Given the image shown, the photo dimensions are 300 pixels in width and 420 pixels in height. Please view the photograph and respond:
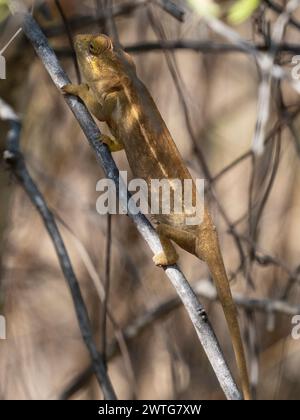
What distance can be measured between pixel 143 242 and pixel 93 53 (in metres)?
1.84

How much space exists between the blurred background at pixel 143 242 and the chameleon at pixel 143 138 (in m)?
1.11

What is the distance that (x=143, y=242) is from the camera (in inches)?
190

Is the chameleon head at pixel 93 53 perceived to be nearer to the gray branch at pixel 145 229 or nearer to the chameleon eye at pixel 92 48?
the chameleon eye at pixel 92 48

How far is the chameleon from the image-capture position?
2711 millimetres

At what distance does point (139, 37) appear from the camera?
15.8 ft

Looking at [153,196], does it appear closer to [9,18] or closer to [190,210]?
[190,210]

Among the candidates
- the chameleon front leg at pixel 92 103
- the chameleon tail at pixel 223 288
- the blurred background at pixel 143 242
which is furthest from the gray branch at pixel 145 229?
the blurred background at pixel 143 242

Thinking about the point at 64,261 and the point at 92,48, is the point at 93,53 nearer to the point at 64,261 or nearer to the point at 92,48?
the point at 92,48

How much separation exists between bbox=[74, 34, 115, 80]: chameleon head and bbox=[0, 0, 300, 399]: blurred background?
1030 millimetres

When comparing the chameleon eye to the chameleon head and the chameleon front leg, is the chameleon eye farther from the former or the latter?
the chameleon front leg

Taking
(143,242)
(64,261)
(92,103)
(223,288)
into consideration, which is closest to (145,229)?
(223,288)

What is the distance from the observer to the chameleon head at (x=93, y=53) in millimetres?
3148

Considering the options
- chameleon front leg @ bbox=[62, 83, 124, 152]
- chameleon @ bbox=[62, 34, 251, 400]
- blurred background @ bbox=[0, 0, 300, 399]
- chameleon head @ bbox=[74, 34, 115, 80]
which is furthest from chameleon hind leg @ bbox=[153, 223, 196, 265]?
blurred background @ bbox=[0, 0, 300, 399]

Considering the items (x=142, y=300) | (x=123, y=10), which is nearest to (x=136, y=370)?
(x=142, y=300)
